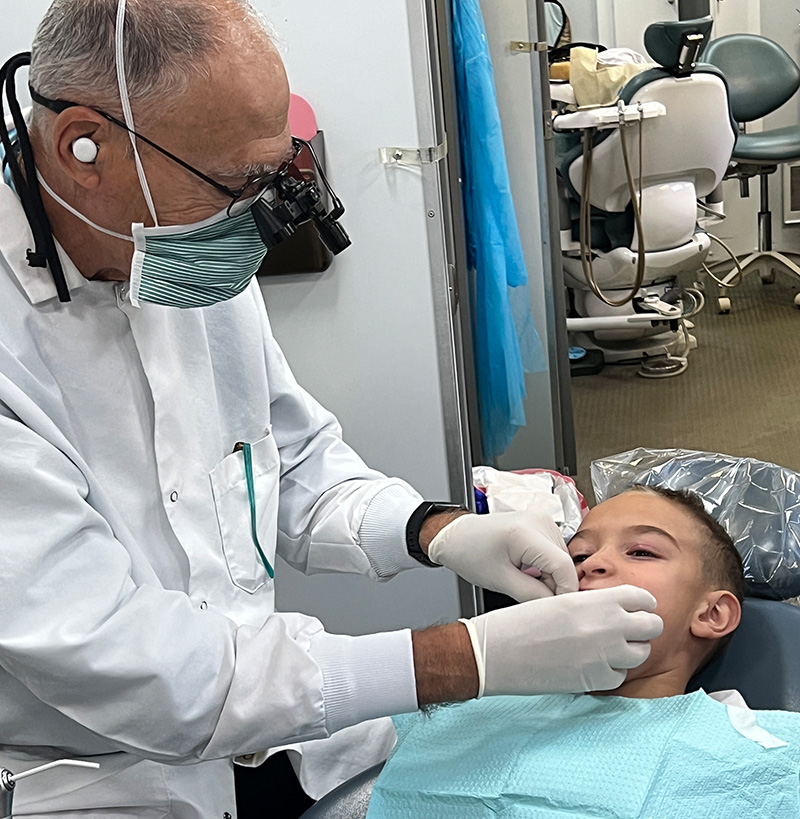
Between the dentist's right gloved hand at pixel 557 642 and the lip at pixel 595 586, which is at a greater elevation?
the dentist's right gloved hand at pixel 557 642

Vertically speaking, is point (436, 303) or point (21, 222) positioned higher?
point (21, 222)

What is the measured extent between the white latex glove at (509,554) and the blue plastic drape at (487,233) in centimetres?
119

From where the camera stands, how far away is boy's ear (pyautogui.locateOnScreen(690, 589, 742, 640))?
125cm

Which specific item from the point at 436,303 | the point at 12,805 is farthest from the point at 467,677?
the point at 436,303

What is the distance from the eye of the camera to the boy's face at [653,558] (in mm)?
1265

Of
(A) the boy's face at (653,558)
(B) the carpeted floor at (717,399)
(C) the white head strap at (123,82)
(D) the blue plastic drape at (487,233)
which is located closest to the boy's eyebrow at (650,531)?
(A) the boy's face at (653,558)

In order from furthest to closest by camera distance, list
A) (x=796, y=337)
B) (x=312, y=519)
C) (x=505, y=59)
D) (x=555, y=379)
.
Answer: (x=796, y=337) → (x=555, y=379) → (x=505, y=59) → (x=312, y=519)

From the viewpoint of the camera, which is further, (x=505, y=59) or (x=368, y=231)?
(x=505, y=59)

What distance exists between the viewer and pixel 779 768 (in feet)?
3.38

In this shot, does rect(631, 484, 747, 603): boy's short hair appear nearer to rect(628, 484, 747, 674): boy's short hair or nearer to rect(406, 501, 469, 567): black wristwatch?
rect(628, 484, 747, 674): boy's short hair

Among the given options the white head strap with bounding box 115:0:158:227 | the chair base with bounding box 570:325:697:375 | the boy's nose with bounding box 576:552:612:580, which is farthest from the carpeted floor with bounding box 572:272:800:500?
the white head strap with bounding box 115:0:158:227

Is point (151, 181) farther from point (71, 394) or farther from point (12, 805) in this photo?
point (12, 805)

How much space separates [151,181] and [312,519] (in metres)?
0.56

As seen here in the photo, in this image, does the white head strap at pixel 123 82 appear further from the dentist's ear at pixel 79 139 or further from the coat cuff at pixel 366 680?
the coat cuff at pixel 366 680
